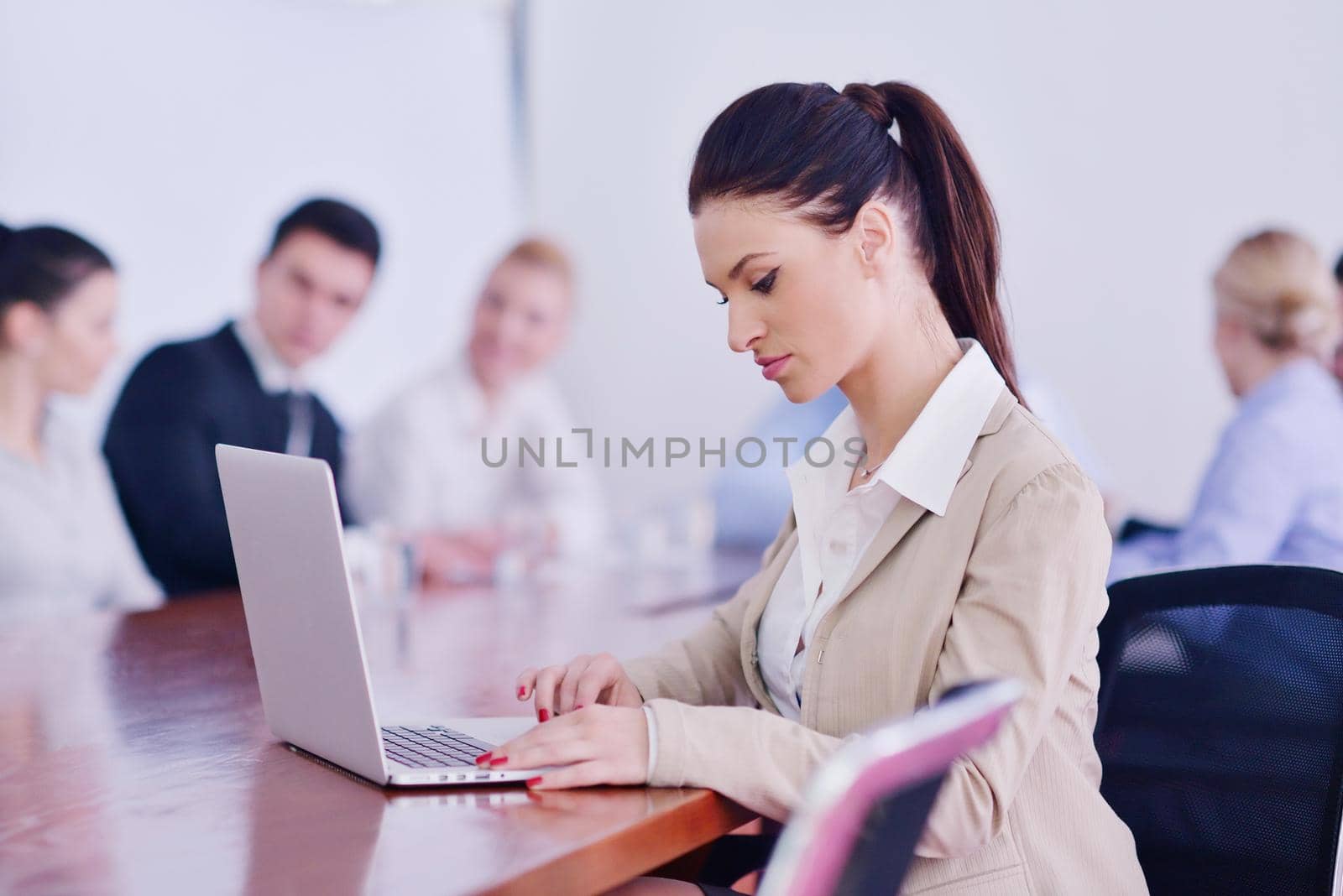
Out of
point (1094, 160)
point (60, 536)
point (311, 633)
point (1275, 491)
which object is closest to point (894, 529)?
point (311, 633)

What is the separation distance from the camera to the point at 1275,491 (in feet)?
8.96

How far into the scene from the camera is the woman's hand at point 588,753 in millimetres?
1193

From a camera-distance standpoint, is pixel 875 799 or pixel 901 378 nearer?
pixel 875 799

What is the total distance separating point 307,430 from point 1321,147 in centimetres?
332

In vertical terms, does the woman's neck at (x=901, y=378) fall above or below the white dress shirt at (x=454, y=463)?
above

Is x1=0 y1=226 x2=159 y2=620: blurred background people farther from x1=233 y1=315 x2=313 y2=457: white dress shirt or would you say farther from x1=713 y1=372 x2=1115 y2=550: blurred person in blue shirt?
x1=713 y1=372 x2=1115 y2=550: blurred person in blue shirt

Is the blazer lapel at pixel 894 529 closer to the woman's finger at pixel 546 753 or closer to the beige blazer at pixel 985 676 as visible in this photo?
the beige blazer at pixel 985 676

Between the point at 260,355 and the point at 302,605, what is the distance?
105 inches

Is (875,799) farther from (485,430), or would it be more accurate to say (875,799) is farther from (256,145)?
(256,145)

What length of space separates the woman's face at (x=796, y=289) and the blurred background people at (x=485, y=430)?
267cm

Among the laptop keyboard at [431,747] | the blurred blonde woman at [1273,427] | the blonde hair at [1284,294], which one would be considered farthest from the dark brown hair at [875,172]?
the blonde hair at [1284,294]

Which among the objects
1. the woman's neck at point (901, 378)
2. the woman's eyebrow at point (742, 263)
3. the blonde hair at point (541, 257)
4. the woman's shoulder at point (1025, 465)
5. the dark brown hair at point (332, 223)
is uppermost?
the dark brown hair at point (332, 223)

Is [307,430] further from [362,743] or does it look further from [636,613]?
[362,743]

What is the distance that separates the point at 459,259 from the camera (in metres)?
5.42
